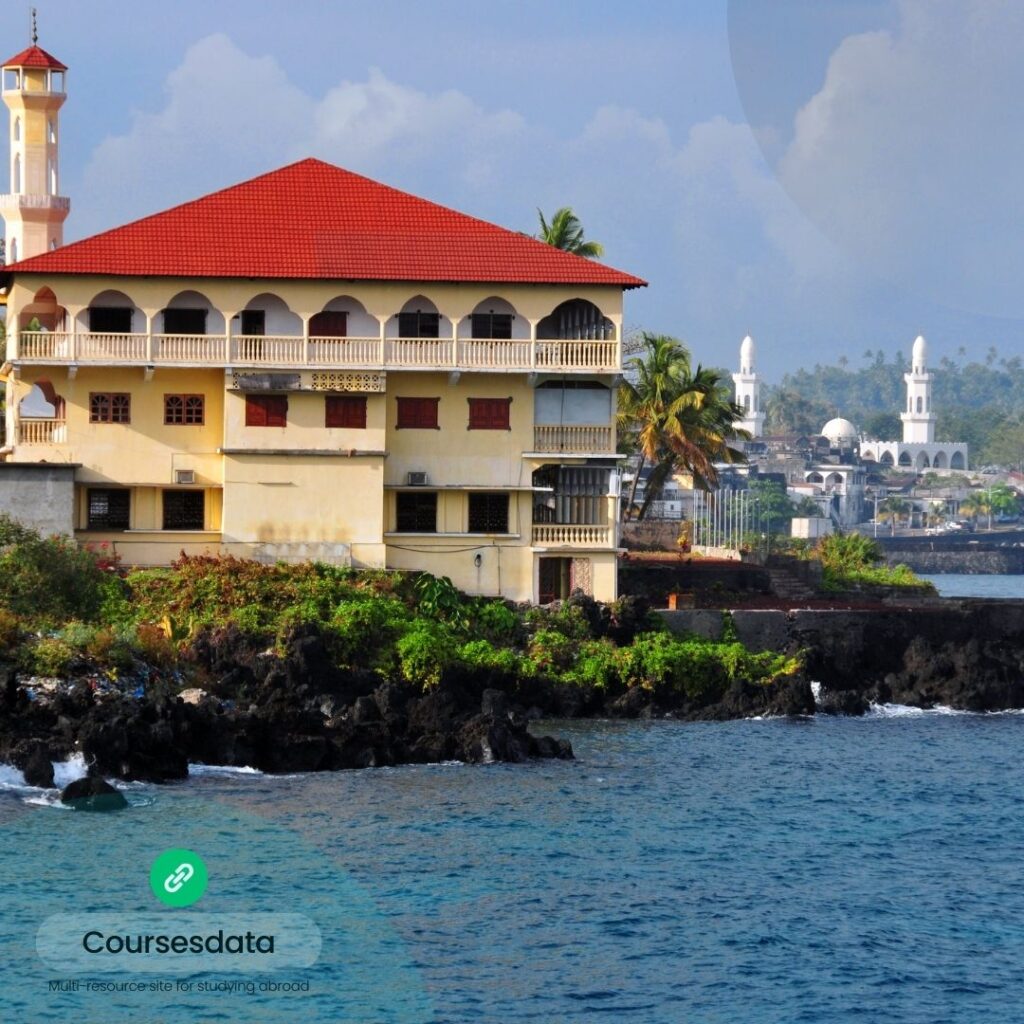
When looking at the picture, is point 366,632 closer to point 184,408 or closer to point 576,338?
point 184,408

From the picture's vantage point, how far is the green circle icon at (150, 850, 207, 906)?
105 ft

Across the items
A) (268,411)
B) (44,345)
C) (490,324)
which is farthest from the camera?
(490,324)

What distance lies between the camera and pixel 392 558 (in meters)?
53.4

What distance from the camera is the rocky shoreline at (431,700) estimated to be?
133 ft

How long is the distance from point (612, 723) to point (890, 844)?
1166 cm

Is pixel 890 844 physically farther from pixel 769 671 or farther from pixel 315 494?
pixel 315 494

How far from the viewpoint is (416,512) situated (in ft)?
177

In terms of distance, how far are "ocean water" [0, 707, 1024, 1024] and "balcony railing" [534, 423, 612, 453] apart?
33.7ft

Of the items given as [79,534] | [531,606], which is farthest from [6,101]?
[531,606]

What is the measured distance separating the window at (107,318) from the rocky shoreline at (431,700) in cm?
922

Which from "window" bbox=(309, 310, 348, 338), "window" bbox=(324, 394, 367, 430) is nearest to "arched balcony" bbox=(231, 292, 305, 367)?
"window" bbox=(309, 310, 348, 338)

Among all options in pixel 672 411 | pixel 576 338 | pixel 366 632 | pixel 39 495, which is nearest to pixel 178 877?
pixel 366 632

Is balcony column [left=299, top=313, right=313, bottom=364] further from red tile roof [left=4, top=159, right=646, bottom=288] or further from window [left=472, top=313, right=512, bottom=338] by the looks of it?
window [left=472, top=313, right=512, bottom=338]

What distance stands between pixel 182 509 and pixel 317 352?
16.0 ft
